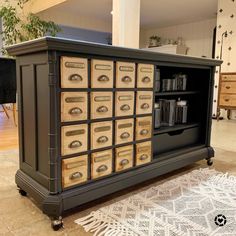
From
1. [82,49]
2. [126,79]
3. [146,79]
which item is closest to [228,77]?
[146,79]

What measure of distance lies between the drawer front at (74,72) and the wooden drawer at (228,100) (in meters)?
3.75

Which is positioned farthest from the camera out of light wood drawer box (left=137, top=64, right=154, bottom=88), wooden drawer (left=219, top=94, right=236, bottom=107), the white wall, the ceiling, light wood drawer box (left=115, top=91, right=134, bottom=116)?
the white wall

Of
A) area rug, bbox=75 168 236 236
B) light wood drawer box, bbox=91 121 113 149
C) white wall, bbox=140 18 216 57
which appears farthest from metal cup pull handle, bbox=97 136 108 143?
white wall, bbox=140 18 216 57

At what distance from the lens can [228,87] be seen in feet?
14.4

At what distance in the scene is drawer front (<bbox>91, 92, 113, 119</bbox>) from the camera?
1.31 metres

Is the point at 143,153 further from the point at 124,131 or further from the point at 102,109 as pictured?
the point at 102,109

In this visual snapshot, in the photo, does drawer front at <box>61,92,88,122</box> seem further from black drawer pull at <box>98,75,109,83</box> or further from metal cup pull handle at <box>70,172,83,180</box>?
metal cup pull handle at <box>70,172,83,180</box>

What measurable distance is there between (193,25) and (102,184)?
22.1 ft

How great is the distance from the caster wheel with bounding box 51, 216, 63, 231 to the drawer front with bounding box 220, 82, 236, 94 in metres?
3.99

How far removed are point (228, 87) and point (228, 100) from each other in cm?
23

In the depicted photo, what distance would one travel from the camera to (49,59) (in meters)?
1.13

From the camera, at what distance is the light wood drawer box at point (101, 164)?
135cm

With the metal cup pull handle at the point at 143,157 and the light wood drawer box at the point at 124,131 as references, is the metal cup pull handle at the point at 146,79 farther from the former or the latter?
the metal cup pull handle at the point at 143,157

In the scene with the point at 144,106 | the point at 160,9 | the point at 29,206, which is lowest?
the point at 29,206
